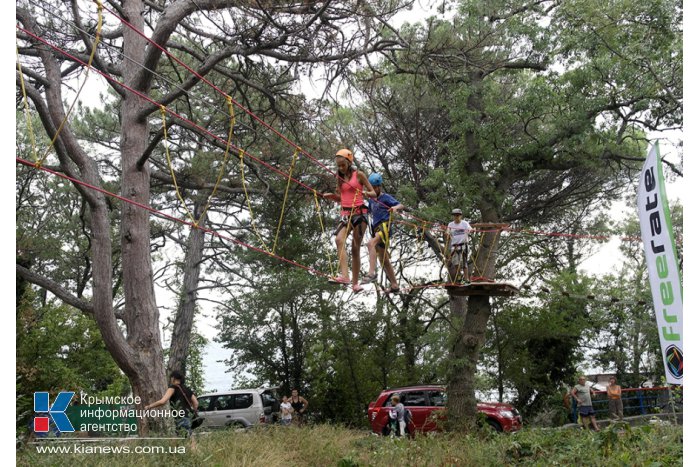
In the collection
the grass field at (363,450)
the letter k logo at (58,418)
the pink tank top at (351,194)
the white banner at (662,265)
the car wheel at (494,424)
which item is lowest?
the car wheel at (494,424)

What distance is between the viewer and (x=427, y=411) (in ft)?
48.3

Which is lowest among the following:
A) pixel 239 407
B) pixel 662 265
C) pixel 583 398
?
pixel 583 398

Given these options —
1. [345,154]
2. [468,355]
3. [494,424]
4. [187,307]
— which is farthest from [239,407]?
[345,154]

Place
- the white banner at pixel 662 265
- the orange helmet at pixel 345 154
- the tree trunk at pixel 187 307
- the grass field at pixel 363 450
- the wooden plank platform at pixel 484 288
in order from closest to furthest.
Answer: the white banner at pixel 662 265, the grass field at pixel 363 450, the orange helmet at pixel 345 154, the wooden plank platform at pixel 484 288, the tree trunk at pixel 187 307

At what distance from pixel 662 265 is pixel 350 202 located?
3460mm

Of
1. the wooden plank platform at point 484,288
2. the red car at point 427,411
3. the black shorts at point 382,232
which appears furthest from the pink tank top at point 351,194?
the red car at point 427,411

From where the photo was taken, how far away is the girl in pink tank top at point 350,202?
7.75 m

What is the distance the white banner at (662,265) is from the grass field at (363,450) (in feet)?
6.04

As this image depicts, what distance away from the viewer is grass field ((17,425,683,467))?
704cm

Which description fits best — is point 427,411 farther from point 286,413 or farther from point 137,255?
point 137,255

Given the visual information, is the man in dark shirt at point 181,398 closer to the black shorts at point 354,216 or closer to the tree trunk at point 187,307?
the black shorts at point 354,216

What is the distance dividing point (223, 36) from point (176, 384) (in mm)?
5218

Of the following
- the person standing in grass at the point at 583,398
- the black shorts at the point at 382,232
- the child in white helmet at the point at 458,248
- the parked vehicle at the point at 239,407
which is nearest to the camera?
the black shorts at the point at 382,232

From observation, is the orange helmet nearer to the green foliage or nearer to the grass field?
the grass field
